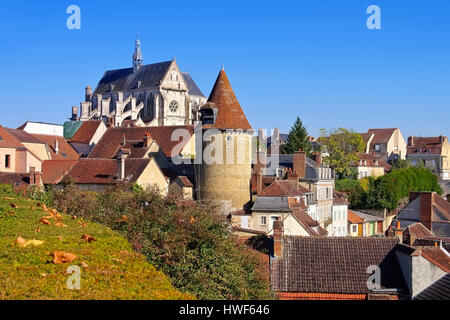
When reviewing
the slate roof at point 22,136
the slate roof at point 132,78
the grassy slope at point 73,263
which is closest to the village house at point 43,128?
the slate roof at point 22,136

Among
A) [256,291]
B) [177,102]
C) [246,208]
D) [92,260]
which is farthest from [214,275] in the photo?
[177,102]

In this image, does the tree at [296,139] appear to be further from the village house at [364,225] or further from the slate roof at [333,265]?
the slate roof at [333,265]

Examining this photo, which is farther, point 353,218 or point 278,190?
point 353,218

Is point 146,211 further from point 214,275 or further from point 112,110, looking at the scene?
point 112,110

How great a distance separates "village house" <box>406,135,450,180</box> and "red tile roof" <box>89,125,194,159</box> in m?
45.2

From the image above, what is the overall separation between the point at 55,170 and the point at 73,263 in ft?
89.6

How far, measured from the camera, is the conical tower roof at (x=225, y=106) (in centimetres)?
3462

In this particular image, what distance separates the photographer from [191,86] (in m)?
85.1

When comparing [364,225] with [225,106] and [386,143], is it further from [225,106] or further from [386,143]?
[386,143]

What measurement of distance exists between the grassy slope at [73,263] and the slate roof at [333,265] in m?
6.61

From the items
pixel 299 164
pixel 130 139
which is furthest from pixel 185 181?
pixel 130 139

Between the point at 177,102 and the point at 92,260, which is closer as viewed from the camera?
the point at 92,260

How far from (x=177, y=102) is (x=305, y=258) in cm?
5669

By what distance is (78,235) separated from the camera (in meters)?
12.0
